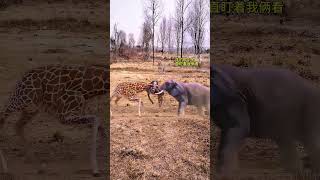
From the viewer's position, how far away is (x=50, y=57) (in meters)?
6.60

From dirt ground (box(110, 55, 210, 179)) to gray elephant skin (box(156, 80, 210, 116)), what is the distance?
2.2 inches

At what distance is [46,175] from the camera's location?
635 cm

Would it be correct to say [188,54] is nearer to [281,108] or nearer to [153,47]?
[153,47]

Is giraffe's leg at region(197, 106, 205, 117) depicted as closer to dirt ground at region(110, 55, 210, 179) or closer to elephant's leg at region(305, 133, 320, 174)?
dirt ground at region(110, 55, 210, 179)

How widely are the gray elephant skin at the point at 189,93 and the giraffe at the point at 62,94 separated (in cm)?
69

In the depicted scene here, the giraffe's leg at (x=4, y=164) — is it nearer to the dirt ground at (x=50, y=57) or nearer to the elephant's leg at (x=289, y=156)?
the dirt ground at (x=50, y=57)

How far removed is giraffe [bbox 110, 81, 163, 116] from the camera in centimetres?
634

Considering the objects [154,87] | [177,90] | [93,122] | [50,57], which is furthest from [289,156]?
[50,57]

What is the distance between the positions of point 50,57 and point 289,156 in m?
2.88

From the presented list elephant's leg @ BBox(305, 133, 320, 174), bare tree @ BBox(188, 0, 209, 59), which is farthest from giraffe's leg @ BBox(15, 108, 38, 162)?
elephant's leg @ BBox(305, 133, 320, 174)

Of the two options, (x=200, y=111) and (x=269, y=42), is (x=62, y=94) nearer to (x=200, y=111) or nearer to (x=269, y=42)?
(x=200, y=111)

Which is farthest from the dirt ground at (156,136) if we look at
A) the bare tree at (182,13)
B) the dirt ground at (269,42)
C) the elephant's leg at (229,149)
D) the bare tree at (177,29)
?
the dirt ground at (269,42)

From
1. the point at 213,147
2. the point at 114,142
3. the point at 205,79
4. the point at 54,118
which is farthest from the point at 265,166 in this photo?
the point at 54,118

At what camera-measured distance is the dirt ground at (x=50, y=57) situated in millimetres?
6402
